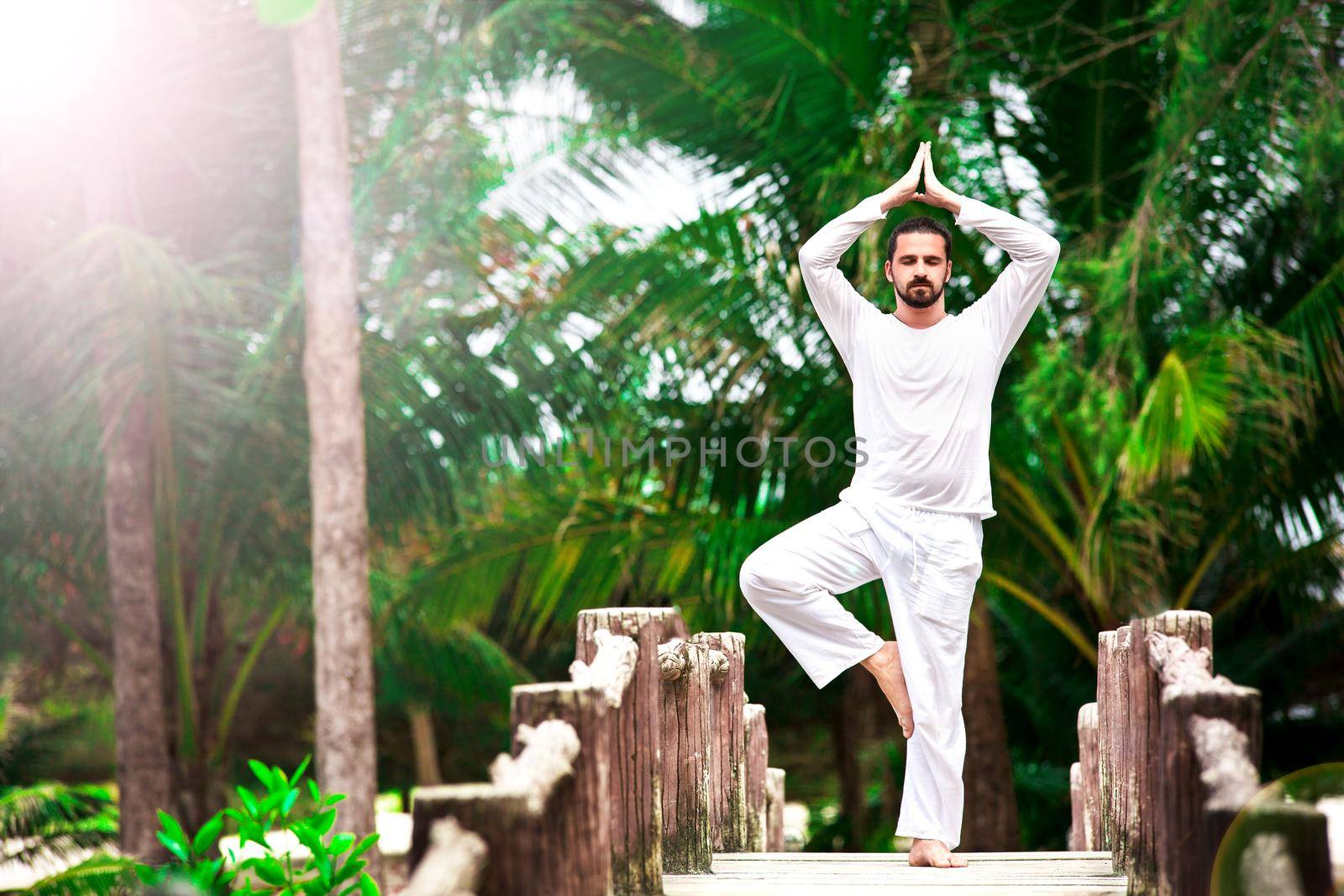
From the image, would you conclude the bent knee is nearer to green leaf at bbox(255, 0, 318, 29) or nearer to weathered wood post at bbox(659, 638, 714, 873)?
weathered wood post at bbox(659, 638, 714, 873)

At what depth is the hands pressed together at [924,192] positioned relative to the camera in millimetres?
3854

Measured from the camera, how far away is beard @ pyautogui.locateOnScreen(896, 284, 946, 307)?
3.82 m

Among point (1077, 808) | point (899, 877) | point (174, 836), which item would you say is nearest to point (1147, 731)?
point (899, 877)

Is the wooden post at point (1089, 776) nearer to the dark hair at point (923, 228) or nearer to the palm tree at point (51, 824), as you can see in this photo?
the dark hair at point (923, 228)

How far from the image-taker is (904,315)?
3.89m

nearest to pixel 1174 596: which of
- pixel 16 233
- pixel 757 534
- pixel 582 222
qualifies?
pixel 757 534

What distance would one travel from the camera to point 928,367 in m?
3.80

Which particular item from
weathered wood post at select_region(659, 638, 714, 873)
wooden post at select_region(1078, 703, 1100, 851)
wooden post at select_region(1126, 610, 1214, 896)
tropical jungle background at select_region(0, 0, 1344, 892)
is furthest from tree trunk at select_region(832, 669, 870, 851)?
wooden post at select_region(1126, 610, 1214, 896)

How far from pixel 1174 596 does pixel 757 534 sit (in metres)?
3.36

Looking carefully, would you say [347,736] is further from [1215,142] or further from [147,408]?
[1215,142]

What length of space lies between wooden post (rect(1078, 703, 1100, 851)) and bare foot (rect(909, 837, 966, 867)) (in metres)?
1.82

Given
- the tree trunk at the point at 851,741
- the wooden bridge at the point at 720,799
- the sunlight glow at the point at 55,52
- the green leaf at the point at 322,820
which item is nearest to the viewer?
the wooden bridge at the point at 720,799

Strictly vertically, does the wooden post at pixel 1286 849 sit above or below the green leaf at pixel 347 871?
above

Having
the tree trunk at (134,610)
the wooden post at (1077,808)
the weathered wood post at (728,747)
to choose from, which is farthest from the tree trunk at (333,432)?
the wooden post at (1077,808)
